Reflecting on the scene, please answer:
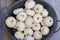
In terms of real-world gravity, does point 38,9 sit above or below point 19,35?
above

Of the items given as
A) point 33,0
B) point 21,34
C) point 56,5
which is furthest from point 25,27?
point 56,5

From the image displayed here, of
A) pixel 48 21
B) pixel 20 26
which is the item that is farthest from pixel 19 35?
pixel 48 21

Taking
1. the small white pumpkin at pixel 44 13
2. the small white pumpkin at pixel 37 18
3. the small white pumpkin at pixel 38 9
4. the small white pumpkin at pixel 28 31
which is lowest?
the small white pumpkin at pixel 28 31

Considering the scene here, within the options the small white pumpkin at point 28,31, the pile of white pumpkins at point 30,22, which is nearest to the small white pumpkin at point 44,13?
the pile of white pumpkins at point 30,22

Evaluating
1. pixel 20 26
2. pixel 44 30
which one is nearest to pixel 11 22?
pixel 20 26

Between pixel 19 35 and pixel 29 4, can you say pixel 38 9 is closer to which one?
pixel 29 4

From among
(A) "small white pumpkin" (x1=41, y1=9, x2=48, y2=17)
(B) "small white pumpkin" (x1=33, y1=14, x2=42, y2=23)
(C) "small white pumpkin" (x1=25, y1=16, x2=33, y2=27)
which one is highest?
(A) "small white pumpkin" (x1=41, y1=9, x2=48, y2=17)

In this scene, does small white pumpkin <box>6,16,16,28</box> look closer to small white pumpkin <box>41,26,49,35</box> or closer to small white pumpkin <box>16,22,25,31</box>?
small white pumpkin <box>16,22,25,31</box>

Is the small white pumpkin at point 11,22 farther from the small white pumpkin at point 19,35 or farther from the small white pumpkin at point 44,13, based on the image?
the small white pumpkin at point 44,13

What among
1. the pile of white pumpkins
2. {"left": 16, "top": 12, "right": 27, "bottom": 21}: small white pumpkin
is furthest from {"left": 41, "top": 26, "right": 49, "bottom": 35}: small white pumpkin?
{"left": 16, "top": 12, "right": 27, "bottom": 21}: small white pumpkin
